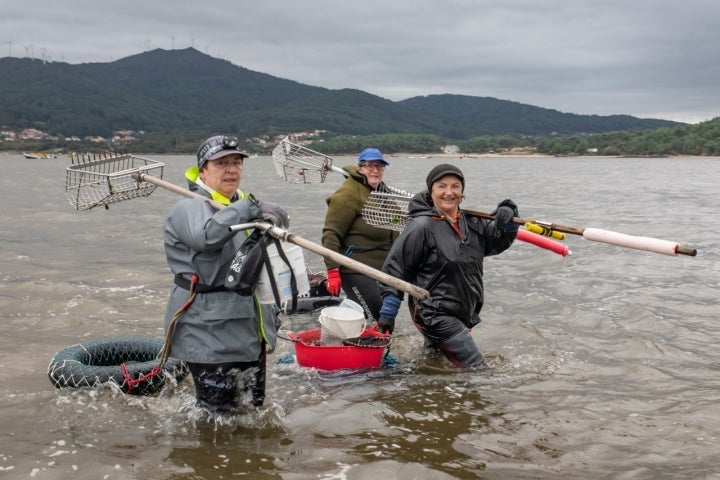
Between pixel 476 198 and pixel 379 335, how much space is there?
3524 cm

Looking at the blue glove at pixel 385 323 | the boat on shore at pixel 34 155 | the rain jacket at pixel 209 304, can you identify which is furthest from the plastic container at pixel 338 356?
the boat on shore at pixel 34 155

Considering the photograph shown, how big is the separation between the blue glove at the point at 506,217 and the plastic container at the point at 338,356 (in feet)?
A: 6.23

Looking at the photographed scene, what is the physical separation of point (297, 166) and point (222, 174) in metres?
6.29

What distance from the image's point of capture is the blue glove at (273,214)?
552 centimetres

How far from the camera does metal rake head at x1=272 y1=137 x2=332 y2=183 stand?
11812mm

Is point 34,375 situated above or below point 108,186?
below

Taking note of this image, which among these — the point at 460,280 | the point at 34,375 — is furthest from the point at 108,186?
the point at 460,280

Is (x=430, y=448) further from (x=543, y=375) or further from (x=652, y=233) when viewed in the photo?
(x=652, y=233)

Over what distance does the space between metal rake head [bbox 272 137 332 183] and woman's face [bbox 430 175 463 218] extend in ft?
14.7

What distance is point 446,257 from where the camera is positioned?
24.3 feet

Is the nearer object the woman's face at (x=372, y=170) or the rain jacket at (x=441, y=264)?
the rain jacket at (x=441, y=264)

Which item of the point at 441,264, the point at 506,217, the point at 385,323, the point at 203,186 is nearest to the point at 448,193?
the point at 506,217

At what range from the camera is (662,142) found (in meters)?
140

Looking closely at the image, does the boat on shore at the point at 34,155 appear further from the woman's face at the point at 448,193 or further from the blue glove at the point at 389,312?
the woman's face at the point at 448,193
